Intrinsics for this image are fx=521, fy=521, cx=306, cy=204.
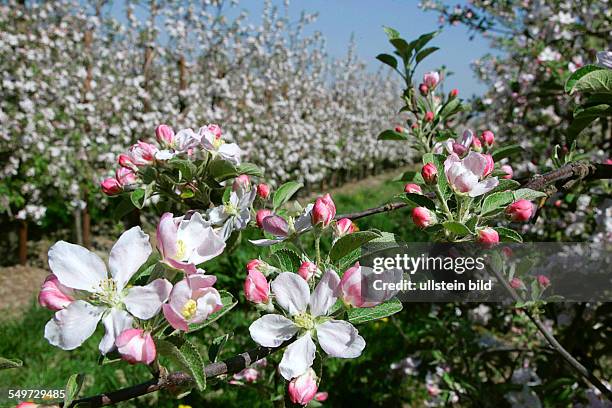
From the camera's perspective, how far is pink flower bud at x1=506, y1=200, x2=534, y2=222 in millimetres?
804

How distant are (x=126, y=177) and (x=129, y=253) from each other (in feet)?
1.34

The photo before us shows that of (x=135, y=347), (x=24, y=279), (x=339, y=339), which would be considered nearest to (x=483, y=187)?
(x=339, y=339)

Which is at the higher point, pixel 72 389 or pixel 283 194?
pixel 283 194

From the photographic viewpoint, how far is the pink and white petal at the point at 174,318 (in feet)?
1.91

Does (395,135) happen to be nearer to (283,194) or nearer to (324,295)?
(283,194)

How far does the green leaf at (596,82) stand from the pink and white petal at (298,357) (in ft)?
1.86

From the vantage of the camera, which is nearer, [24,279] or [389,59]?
[389,59]

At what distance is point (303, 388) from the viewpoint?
65cm

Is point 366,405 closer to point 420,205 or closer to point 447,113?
point 447,113

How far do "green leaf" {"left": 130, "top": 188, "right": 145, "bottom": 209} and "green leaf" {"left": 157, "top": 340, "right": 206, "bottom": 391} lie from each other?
1.46ft

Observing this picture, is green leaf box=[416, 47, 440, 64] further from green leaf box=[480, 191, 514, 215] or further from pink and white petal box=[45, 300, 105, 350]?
pink and white petal box=[45, 300, 105, 350]

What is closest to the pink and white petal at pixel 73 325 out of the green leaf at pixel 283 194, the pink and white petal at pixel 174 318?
the pink and white petal at pixel 174 318

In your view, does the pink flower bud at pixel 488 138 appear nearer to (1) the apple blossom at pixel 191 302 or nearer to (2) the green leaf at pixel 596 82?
(2) the green leaf at pixel 596 82

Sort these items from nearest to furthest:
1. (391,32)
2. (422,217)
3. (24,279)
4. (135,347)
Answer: (135,347) < (422,217) < (391,32) < (24,279)
